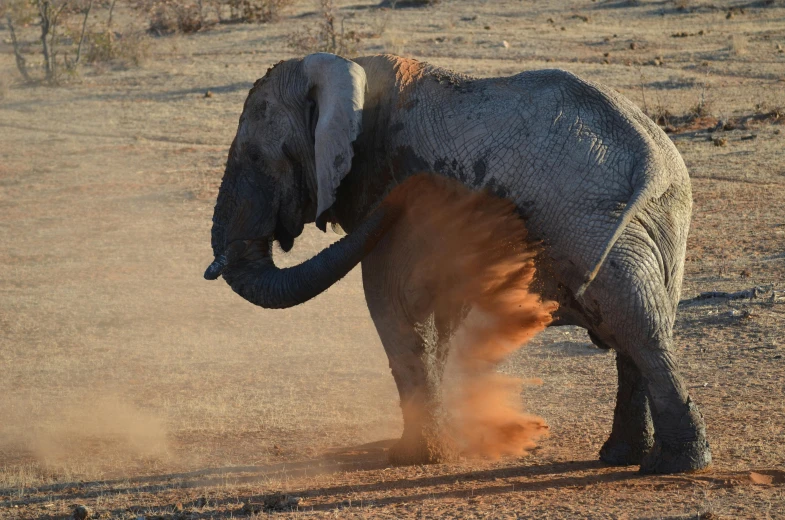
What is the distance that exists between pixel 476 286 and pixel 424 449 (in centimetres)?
114

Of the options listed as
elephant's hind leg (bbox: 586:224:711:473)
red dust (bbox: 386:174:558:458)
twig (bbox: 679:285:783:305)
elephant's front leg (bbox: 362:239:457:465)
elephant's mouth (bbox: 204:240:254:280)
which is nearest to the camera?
elephant's hind leg (bbox: 586:224:711:473)

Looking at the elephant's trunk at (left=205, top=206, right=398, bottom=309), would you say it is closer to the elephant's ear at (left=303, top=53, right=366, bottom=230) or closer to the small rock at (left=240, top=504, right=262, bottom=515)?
the elephant's ear at (left=303, top=53, right=366, bottom=230)

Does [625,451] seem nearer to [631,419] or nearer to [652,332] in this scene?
[631,419]

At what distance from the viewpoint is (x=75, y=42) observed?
30.7m

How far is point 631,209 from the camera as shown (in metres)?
5.64

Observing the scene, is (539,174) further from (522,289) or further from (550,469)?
(550,469)

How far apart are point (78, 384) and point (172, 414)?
1.43 metres

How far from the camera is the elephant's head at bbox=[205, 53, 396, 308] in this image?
21.8ft

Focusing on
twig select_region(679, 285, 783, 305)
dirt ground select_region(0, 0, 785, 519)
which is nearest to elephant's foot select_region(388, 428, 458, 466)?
dirt ground select_region(0, 0, 785, 519)

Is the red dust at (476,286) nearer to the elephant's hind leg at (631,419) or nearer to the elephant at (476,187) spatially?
→ the elephant at (476,187)

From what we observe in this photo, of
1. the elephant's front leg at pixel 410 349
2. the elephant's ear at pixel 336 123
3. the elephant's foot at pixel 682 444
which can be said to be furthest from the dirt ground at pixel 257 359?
the elephant's ear at pixel 336 123

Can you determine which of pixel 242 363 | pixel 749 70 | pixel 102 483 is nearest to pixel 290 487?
pixel 102 483

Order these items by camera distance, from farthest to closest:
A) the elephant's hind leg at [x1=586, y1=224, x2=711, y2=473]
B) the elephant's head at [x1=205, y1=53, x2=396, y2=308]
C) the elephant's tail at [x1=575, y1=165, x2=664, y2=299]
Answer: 1. the elephant's head at [x1=205, y1=53, x2=396, y2=308]
2. the elephant's hind leg at [x1=586, y1=224, x2=711, y2=473]
3. the elephant's tail at [x1=575, y1=165, x2=664, y2=299]

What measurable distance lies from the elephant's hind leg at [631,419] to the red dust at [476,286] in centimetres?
64
